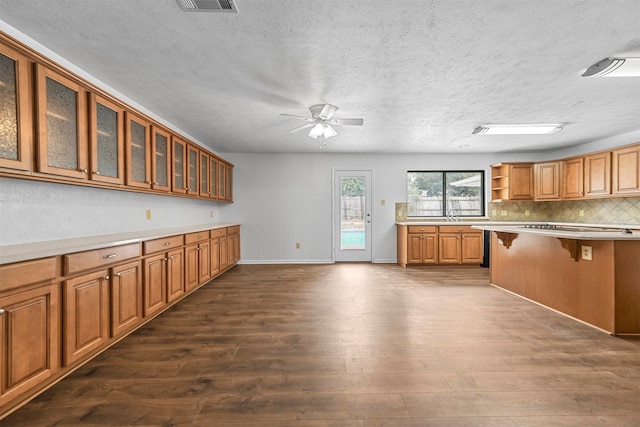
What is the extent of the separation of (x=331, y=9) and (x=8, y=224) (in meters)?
2.65

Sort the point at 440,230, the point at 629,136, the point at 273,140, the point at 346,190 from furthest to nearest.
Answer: the point at 346,190 < the point at 440,230 < the point at 273,140 < the point at 629,136

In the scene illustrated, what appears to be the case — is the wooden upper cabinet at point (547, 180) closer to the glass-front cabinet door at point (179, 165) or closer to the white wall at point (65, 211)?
the glass-front cabinet door at point (179, 165)

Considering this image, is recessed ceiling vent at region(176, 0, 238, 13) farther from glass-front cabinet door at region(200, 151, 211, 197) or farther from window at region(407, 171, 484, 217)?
window at region(407, 171, 484, 217)

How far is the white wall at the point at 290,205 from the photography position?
6.14 meters

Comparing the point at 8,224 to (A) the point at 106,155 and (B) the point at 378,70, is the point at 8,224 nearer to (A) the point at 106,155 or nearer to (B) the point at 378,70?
(A) the point at 106,155

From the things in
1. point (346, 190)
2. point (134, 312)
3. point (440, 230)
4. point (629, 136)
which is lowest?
point (134, 312)

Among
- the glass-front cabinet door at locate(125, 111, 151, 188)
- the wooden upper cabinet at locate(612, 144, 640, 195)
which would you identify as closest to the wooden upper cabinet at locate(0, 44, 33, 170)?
the glass-front cabinet door at locate(125, 111, 151, 188)

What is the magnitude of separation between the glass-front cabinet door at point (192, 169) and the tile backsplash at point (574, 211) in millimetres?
6008

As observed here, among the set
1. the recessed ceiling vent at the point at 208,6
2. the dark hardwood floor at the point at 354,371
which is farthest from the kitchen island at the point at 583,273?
the recessed ceiling vent at the point at 208,6

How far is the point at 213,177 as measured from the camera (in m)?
5.04

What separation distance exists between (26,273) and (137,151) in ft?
5.51

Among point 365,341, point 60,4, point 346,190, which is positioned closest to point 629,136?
point 346,190

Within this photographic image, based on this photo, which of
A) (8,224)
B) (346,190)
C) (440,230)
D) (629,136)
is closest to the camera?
(8,224)

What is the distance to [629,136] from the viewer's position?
15.2 ft
